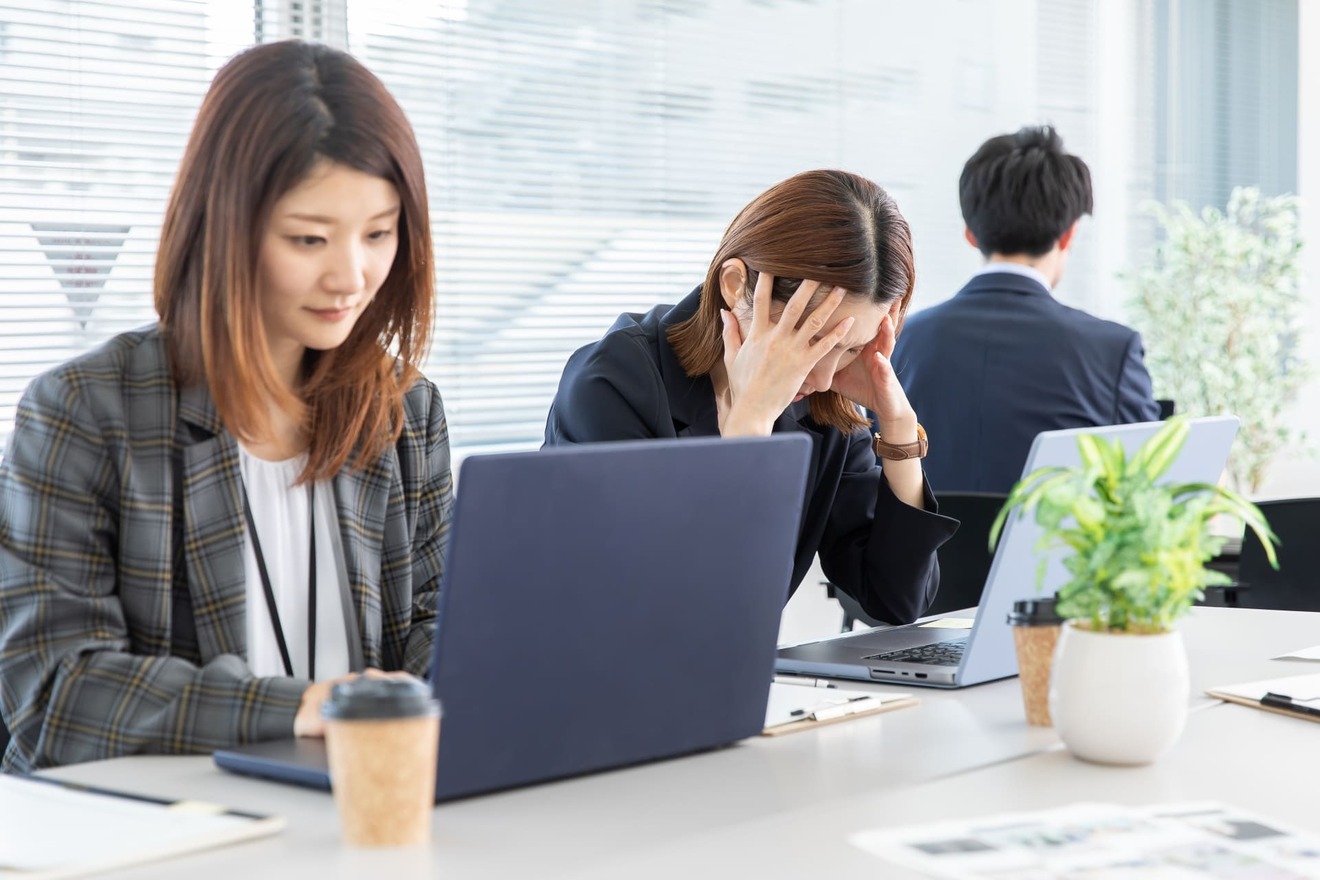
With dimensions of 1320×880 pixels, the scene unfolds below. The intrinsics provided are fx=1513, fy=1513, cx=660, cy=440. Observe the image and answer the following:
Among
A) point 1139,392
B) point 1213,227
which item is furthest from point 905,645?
point 1213,227

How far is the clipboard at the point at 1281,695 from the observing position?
57.7 inches

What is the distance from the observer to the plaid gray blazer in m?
1.32

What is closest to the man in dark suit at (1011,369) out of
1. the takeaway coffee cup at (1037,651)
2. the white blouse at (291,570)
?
→ the takeaway coffee cup at (1037,651)

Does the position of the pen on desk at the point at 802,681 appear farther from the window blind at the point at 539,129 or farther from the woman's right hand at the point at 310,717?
the window blind at the point at 539,129

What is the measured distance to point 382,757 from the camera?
1.01 metres

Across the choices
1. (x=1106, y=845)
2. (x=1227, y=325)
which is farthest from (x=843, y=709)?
(x=1227, y=325)

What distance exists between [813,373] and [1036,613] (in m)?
0.66

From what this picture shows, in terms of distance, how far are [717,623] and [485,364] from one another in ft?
8.00

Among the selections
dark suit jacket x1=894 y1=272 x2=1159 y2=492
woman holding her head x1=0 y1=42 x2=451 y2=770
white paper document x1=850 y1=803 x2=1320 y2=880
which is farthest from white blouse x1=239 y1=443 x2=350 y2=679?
dark suit jacket x1=894 y1=272 x2=1159 y2=492

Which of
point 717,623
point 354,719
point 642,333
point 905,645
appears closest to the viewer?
point 354,719

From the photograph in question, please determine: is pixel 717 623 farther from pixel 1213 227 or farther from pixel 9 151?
pixel 1213 227

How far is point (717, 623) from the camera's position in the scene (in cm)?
127

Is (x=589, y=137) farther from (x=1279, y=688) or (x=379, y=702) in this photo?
(x=379, y=702)

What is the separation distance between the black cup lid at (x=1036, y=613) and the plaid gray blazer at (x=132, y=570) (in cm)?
62
